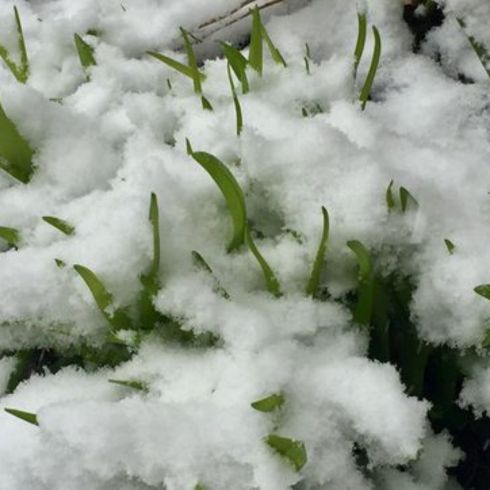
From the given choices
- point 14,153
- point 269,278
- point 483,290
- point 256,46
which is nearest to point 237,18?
point 256,46

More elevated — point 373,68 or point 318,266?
point 373,68

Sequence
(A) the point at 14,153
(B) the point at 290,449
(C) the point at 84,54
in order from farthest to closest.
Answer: (C) the point at 84,54 < (A) the point at 14,153 < (B) the point at 290,449

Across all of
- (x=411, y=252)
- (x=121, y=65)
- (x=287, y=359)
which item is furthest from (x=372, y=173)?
(x=121, y=65)

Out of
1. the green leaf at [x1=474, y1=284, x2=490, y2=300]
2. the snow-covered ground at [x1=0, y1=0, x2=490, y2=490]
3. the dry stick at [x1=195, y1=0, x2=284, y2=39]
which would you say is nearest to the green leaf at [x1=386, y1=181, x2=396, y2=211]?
the snow-covered ground at [x1=0, y1=0, x2=490, y2=490]

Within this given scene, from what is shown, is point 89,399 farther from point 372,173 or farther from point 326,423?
point 372,173

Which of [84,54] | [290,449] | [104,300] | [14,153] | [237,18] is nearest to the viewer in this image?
[290,449]

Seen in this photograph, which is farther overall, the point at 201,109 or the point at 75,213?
the point at 201,109

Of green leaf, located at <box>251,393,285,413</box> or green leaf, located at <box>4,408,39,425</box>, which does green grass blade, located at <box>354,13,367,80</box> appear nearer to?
green leaf, located at <box>251,393,285,413</box>

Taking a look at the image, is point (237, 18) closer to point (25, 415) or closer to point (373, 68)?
point (373, 68)
